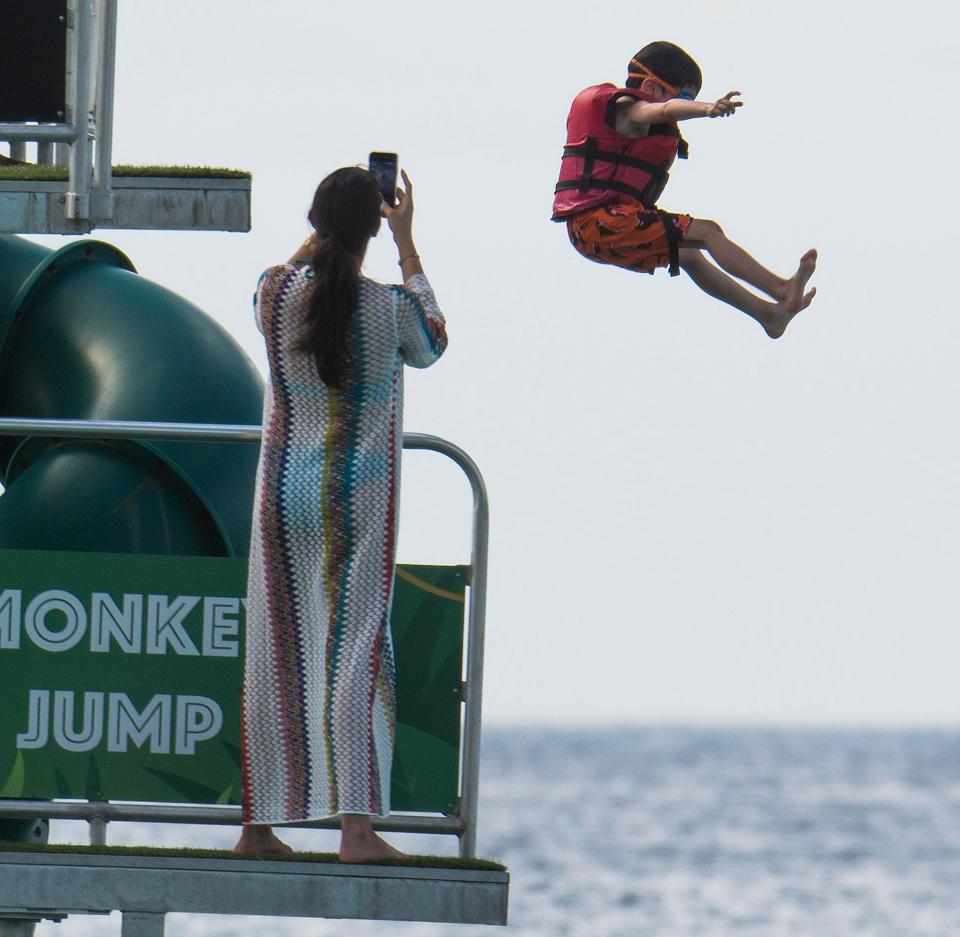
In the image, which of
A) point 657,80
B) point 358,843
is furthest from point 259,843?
point 657,80

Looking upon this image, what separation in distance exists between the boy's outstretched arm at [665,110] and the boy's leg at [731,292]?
54 cm

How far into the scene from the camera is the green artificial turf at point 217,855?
7.01m

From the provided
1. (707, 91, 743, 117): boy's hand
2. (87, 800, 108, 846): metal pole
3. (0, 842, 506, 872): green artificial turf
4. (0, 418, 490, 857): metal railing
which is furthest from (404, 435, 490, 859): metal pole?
(707, 91, 743, 117): boy's hand

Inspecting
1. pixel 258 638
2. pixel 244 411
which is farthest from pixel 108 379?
pixel 258 638

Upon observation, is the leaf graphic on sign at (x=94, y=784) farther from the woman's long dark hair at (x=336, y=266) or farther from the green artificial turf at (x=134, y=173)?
the green artificial turf at (x=134, y=173)

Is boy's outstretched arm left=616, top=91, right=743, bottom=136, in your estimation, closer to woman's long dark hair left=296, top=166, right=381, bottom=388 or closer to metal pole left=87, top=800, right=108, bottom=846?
woman's long dark hair left=296, top=166, right=381, bottom=388

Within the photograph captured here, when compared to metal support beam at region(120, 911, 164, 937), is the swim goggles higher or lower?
higher

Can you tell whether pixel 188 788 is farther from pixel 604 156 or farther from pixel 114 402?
pixel 114 402

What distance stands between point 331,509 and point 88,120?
2.38 metres

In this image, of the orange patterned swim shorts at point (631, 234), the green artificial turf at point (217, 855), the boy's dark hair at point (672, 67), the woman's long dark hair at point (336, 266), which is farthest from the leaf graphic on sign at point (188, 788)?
the boy's dark hair at point (672, 67)

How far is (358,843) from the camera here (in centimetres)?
700

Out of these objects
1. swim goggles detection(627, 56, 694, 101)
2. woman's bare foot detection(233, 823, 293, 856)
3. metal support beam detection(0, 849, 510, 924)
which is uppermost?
swim goggles detection(627, 56, 694, 101)

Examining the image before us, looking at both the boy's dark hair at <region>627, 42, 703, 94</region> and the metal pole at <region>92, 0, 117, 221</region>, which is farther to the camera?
the metal pole at <region>92, 0, 117, 221</region>

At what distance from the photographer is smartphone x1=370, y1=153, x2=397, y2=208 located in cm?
721
